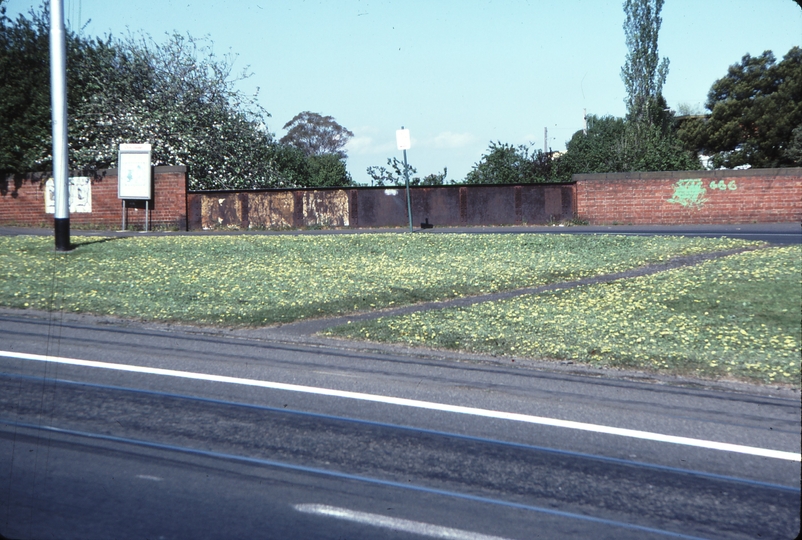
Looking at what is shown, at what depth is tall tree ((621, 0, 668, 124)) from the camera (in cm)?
5044

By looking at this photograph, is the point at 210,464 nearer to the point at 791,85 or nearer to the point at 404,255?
the point at 404,255

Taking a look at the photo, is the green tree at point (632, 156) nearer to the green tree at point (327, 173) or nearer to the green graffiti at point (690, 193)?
the green graffiti at point (690, 193)

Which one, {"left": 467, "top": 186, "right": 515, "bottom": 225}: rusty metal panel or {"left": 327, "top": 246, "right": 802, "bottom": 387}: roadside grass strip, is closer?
{"left": 327, "top": 246, "right": 802, "bottom": 387}: roadside grass strip

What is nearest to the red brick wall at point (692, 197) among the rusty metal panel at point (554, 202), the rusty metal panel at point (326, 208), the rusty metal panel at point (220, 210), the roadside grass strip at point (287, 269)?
the rusty metal panel at point (554, 202)

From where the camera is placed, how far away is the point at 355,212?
27500 mm

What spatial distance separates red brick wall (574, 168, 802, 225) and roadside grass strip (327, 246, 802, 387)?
14077 mm

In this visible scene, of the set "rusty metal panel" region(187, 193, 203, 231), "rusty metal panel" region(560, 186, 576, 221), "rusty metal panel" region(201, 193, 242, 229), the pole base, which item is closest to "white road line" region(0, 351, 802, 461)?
the pole base

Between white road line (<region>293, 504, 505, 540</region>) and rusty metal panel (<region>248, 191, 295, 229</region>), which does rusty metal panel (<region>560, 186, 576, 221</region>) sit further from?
white road line (<region>293, 504, 505, 540</region>)

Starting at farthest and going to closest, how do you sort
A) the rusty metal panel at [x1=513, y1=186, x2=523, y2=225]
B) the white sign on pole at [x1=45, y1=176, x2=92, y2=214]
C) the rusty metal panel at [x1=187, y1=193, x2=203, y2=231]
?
the rusty metal panel at [x1=513, y1=186, x2=523, y2=225] → the rusty metal panel at [x1=187, y1=193, x2=203, y2=231] → the white sign on pole at [x1=45, y1=176, x2=92, y2=214]

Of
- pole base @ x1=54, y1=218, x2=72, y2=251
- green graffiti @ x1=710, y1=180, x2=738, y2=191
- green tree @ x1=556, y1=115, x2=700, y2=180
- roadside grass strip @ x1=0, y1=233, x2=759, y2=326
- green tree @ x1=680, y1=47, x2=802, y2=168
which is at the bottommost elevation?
roadside grass strip @ x1=0, y1=233, x2=759, y2=326

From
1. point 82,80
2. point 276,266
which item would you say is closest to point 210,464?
point 276,266

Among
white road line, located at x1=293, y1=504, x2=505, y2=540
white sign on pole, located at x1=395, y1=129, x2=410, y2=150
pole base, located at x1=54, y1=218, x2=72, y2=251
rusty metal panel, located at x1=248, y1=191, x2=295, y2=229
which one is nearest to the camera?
white road line, located at x1=293, y1=504, x2=505, y2=540

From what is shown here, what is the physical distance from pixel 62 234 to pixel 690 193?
66.0ft

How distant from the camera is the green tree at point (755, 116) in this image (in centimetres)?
4897
